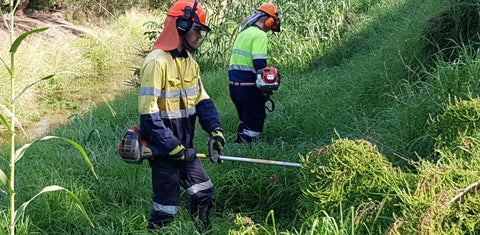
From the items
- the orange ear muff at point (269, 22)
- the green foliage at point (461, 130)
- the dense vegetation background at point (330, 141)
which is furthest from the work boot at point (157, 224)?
the orange ear muff at point (269, 22)

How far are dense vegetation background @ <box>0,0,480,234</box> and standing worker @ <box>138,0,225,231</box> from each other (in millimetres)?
218

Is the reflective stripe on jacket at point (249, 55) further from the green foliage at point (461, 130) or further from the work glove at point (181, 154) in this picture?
the green foliage at point (461, 130)

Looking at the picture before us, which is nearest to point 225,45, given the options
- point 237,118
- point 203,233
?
point 237,118

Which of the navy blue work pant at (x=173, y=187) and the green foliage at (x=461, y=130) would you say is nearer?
the green foliage at (x=461, y=130)

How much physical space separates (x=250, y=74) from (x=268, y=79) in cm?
38

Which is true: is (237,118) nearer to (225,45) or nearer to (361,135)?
(361,135)

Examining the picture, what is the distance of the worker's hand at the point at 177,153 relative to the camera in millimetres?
3922

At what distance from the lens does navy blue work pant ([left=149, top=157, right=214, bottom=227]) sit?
Result: 410cm

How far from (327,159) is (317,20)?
26.0 ft

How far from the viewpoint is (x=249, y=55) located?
6504mm

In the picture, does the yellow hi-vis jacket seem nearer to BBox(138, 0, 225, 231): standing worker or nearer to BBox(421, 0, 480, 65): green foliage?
BBox(138, 0, 225, 231): standing worker

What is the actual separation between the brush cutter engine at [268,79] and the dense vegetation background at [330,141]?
24.1 inches

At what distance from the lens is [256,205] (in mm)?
5090

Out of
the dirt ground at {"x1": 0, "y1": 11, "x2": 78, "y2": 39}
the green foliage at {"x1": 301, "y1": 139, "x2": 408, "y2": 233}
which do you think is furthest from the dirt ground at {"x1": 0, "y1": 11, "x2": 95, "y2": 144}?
the green foliage at {"x1": 301, "y1": 139, "x2": 408, "y2": 233}
